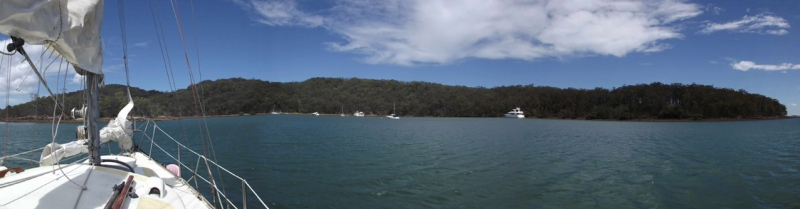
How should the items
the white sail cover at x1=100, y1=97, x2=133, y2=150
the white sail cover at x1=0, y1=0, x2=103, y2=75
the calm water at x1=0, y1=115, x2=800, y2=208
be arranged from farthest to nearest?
the calm water at x1=0, y1=115, x2=800, y2=208 → the white sail cover at x1=100, y1=97, x2=133, y2=150 → the white sail cover at x1=0, y1=0, x2=103, y2=75

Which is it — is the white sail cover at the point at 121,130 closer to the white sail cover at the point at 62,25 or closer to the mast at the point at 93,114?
the mast at the point at 93,114

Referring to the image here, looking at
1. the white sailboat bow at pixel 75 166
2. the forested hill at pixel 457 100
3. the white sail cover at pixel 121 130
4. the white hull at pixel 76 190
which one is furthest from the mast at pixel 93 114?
the forested hill at pixel 457 100

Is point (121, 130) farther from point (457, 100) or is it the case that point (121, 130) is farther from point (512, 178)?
point (457, 100)

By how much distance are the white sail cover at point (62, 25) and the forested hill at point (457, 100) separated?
4709cm

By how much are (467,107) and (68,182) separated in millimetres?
130114

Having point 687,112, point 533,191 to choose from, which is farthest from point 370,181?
point 687,112

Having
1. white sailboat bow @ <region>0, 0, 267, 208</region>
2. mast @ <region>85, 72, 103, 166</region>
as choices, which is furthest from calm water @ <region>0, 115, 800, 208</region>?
white sailboat bow @ <region>0, 0, 267, 208</region>

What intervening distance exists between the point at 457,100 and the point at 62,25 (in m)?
139

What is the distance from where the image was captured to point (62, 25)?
377 cm

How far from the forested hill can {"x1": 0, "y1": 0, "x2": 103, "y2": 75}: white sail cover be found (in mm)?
47091

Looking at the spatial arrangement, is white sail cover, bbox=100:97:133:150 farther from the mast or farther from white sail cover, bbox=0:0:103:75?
white sail cover, bbox=0:0:103:75

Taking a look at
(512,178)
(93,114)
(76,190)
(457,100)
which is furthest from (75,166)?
(457,100)

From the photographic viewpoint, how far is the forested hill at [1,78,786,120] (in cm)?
9456

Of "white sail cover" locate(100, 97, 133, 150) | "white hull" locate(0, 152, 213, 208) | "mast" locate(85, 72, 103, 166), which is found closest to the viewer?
"white hull" locate(0, 152, 213, 208)
